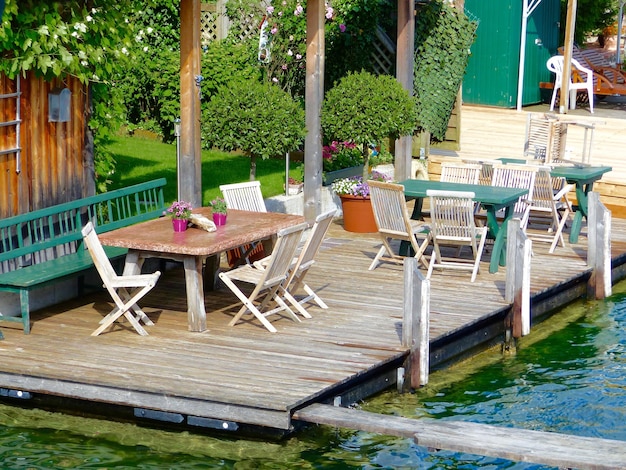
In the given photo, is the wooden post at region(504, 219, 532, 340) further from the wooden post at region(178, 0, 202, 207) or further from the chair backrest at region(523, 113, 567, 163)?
the chair backrest at region(523, 113, 567, 163)

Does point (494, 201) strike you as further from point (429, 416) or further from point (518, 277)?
point (429, 416)

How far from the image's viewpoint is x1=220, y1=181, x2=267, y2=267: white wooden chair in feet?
32.5

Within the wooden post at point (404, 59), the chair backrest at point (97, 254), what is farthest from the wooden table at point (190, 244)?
the wooden post at point (404, 59)

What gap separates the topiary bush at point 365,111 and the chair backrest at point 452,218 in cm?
233

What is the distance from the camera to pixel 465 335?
9547mm

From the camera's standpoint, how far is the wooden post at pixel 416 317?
28.1ft

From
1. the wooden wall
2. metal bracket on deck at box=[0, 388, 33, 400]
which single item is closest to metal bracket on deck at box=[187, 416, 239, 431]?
metal bracket on deck at box=[0, 388, 33, 400]

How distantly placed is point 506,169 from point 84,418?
5727 millimetres

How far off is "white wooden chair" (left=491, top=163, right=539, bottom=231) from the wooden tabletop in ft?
10.1

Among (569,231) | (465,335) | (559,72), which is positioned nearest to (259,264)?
(465,335)

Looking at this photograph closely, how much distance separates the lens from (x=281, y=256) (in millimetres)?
8695

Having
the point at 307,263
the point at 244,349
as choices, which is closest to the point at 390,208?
the point at 307,263

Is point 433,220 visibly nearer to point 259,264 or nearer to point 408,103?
point 259,264

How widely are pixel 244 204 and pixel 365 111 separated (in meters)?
2.70
